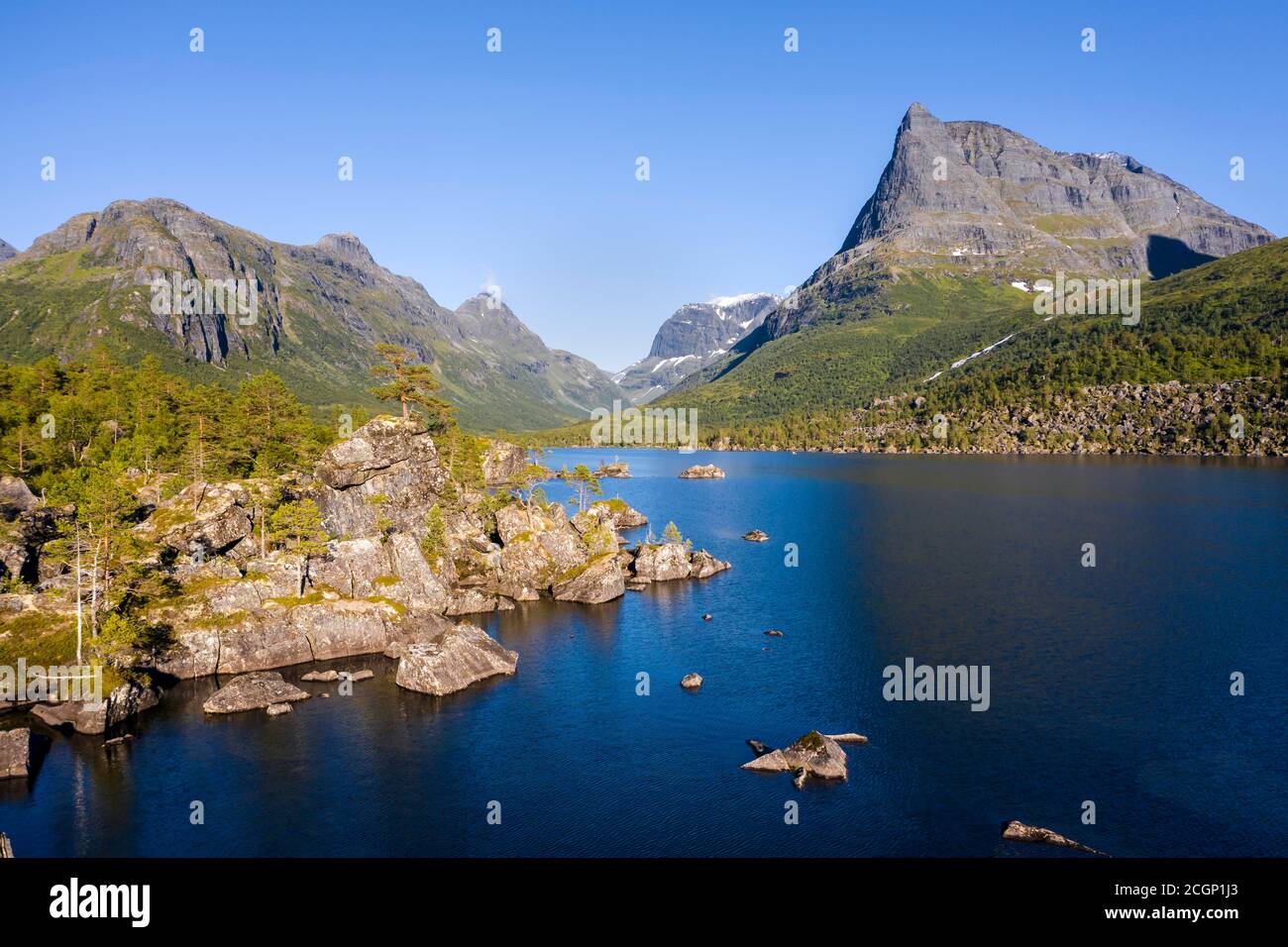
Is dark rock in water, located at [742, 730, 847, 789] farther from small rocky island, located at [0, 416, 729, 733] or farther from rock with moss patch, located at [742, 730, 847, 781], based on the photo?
small rocky island, located at [0, 416, 729, 733]

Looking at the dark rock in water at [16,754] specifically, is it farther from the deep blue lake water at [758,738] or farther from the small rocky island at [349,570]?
the small rocky island at [349,570]

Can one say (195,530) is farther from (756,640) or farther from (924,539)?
(924,539)

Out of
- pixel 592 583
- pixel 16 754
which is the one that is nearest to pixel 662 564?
pixel 592 583

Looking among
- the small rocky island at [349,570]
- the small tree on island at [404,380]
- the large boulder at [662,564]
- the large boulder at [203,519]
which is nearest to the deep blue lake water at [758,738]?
the small rocky island at [349,570]

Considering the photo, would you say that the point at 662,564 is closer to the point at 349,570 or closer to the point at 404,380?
the point at 349,570
